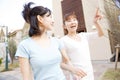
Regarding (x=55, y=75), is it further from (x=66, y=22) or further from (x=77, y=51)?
(x=66, y=22)

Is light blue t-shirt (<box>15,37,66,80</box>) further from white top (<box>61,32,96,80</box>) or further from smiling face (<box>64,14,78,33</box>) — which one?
smiling face (<box>64,14,78,33</box>)

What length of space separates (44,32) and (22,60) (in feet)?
0.85

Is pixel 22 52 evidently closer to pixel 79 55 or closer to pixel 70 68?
pixel 70 68

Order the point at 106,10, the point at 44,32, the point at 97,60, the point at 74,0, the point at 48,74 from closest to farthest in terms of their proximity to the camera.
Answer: the point at 48,74
the point at 44,32
the point at 106,10
the point at 97,60
the point at 74,0

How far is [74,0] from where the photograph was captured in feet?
42.5

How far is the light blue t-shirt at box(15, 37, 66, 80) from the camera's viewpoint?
Result: 1469 millimetres

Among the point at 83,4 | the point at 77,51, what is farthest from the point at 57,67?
the point at 83,4

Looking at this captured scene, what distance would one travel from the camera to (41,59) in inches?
57.7

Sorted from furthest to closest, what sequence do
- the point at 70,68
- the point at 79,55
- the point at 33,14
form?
1. the point at 79,55
2. the point at 70,68
3. the point at 33,14

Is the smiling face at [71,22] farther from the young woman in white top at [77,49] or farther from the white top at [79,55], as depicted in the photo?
the white top at [79,55]

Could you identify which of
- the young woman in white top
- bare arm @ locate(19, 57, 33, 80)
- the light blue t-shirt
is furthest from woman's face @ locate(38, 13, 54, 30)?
the young woman in white top

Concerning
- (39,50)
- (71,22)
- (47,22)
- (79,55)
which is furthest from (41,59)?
(71,22)

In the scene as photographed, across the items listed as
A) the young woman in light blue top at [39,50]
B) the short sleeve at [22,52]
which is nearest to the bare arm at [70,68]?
the young woman in light blue top at [39,50]

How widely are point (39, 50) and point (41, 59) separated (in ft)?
0.21
